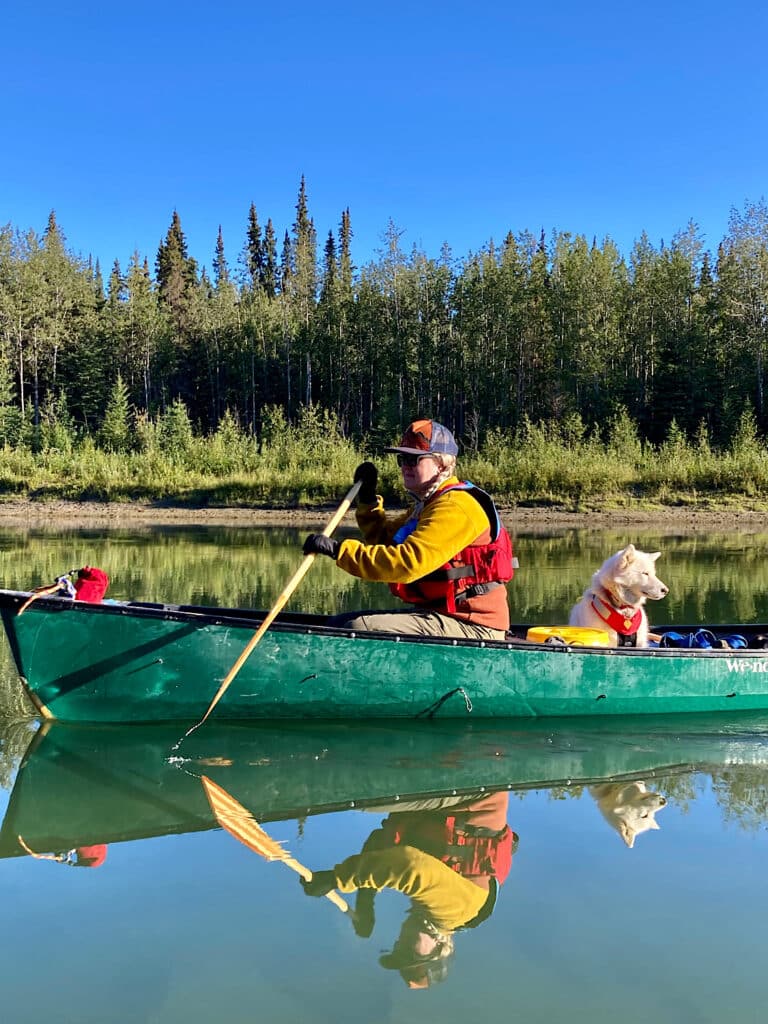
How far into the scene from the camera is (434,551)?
5.25m

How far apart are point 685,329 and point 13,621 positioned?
3948cm

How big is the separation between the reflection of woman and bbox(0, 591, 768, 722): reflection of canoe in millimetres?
1216

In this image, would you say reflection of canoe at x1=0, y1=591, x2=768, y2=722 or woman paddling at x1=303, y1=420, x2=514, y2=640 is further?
reflection of canoe at x1=0, y1=591, x2=768, y2=722

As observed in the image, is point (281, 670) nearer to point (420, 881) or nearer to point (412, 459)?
point (412, 459)

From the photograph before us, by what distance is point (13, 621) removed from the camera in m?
5.50

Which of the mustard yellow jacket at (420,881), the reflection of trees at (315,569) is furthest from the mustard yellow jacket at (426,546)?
the reflection of trees at (315,569)

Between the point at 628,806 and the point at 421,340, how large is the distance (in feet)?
131

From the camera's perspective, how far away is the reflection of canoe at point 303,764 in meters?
4.54

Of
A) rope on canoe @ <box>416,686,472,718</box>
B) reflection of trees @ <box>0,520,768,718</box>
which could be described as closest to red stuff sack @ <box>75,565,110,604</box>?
→ reflection of trees @ <box>0,520,768,718</box>

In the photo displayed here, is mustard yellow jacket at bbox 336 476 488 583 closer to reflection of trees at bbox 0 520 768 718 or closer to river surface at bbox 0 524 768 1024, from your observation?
river surface at bbox 0 524 768 1024

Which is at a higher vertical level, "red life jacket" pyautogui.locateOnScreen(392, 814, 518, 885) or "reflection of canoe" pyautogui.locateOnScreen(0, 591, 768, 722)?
"reflection of canoe" pyautogui.locateOnScreen(0, 591, 768, 722)

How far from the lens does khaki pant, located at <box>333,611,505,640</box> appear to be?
5.80 meters

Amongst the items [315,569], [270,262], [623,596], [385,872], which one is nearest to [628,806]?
[385,872]

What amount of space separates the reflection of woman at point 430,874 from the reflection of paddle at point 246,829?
8cm
